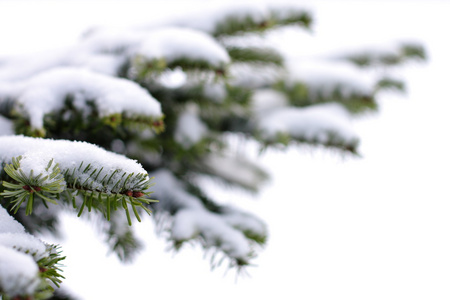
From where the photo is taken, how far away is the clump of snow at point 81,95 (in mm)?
683

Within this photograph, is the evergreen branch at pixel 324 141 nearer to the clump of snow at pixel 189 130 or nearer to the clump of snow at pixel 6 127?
the clump of snow at pixel 189 130

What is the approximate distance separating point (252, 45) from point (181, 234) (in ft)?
2.07

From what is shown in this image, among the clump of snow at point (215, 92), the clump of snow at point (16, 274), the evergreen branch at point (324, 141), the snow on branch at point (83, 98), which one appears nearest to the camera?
the clump of snow at point (16, 274)

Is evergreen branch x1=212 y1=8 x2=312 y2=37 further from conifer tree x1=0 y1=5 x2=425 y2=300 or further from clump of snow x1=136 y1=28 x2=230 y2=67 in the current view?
clump of snow x1=136 y1=28 x2=230 y2=67

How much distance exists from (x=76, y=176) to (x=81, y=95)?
0.29m

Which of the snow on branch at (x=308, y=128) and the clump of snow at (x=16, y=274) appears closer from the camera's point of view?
the clump of snow at (x=16, y=274)

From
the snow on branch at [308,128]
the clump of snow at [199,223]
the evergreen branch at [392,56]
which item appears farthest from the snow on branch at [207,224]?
the evergreen branch at [392,56]

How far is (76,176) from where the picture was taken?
1.60ft

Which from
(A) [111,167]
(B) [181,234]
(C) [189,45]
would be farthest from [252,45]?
(A) [111,167]

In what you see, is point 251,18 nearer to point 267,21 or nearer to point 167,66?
point 267,21

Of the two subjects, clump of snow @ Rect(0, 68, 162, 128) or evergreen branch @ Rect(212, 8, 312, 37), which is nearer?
clump of snow @ Rect(0, 68, 162, 128)

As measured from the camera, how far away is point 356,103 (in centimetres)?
113

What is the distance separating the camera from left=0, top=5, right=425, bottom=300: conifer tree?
474 mm

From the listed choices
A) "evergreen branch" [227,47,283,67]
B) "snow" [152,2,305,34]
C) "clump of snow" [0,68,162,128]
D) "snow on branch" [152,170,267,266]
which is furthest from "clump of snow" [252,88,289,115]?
"clump of snow" [0,68,162,128]
